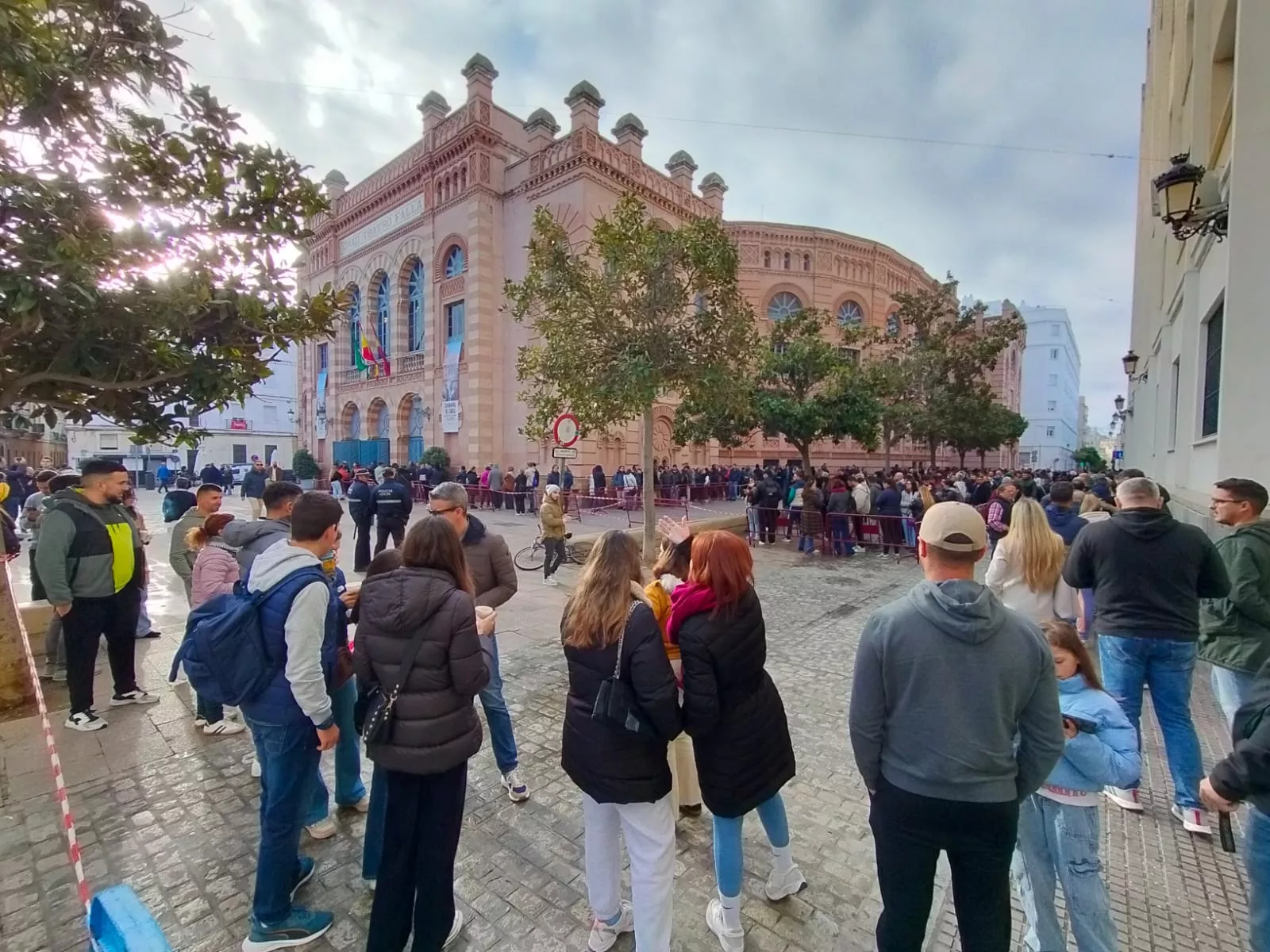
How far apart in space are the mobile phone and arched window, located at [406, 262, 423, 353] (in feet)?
91.2

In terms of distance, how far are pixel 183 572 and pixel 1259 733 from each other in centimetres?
705

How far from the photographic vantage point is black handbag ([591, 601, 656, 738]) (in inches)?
81.9

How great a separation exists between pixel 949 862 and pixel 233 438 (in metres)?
56.9

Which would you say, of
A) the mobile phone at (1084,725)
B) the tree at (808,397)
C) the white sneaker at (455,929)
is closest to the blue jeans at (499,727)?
the white sneaker at (455,929)

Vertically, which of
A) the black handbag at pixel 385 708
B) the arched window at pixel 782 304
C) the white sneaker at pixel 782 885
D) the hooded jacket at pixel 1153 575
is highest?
the arched window at pixel 782 304

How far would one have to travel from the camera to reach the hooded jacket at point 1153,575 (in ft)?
10.1

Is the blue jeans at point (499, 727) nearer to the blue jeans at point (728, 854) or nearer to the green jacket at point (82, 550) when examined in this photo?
the blue jeans at point (728, 854)

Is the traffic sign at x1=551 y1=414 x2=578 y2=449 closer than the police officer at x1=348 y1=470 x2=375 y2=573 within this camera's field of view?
No

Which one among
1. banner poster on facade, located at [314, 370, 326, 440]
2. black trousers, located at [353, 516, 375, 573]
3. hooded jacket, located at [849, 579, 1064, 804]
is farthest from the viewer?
banner poster on facade, located at [314, 370, 326, 440]

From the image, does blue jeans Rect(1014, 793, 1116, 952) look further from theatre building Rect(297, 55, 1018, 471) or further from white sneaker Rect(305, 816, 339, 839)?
theatre building Rect(297, 55, 1018, 471)

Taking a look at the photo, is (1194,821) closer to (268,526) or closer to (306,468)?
(268,526)

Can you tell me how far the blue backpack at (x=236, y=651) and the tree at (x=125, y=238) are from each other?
1.80 meters

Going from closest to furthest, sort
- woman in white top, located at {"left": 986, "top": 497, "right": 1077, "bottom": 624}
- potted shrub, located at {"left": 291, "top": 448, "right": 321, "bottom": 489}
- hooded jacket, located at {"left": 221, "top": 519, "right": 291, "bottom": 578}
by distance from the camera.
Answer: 1. hooded jacket, located at {"left": 221, "top": 519, "right": 291, "bottom": 578}
2. woman in white top, located at {"left": 986, "top": 497, "right": 1077, "bottom": 624}
3. potted shrub, located at {"left": 291, "top": 448, "right": 321, "bottom": 489}

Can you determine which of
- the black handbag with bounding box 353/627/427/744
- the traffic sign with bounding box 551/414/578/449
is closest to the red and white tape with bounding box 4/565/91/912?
the black handbag with bounding box 353/627/427/744
